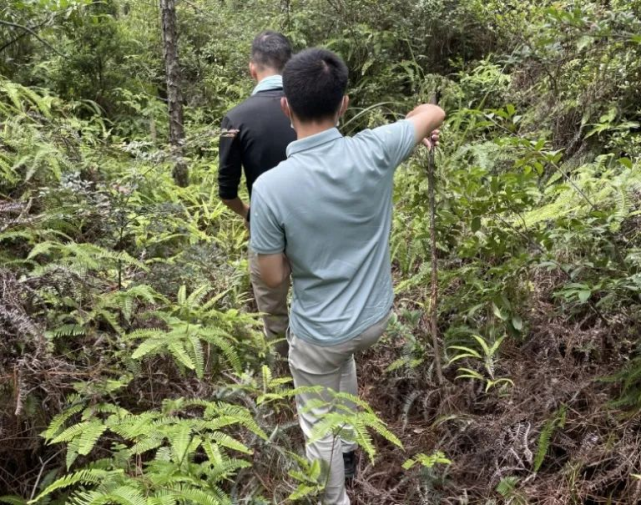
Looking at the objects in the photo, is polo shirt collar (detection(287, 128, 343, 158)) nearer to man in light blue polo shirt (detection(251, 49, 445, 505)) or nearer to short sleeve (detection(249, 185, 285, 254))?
man in light blue polo shirt (detection(251, 49, 445, 505))

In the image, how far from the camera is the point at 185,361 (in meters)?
2.58

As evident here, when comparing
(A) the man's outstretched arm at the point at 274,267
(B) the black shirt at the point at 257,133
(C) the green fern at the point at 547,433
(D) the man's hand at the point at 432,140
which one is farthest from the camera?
(B) the black shirt at the point at 257,133

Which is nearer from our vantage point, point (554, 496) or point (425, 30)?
point (554, 496)

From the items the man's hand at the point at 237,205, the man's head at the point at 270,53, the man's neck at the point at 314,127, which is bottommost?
the man's hand at the point at 237,205

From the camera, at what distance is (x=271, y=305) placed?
147 inches

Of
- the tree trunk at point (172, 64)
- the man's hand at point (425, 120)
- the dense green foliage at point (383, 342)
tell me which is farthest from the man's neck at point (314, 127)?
the tree trunk at point (172, 64)

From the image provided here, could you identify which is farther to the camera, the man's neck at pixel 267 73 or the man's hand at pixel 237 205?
the man's hand at pixel 237 205

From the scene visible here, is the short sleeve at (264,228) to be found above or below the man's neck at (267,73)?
below

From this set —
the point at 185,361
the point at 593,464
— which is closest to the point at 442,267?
the point at 593,464

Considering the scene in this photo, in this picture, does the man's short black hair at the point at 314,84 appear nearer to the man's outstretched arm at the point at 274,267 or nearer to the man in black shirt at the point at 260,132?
the man's outstretched arm at the point at 274,267

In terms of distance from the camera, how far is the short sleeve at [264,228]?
2316 mm

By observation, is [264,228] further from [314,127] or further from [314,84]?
[314,84]

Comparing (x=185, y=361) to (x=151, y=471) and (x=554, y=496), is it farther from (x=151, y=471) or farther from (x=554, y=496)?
(x=554, y=496)

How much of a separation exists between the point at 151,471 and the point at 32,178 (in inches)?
112
